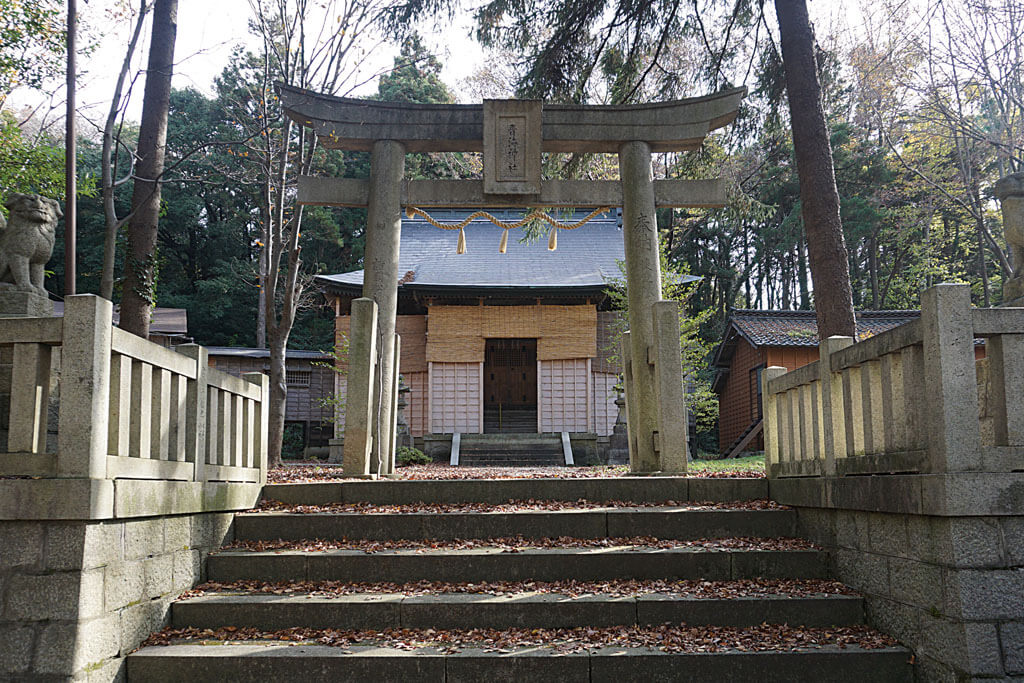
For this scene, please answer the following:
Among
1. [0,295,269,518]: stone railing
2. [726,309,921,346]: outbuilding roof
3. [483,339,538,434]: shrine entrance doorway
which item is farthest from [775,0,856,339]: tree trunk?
[483,339,538,434]: shrine entrance doorway

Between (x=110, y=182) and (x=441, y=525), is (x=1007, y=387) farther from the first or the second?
(x=110, y=182)

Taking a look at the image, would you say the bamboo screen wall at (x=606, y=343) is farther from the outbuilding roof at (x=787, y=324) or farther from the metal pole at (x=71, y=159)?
the metal pole at (x=71, y=159)

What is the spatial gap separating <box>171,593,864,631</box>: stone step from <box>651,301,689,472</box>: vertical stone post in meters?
2.64

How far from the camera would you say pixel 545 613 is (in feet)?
14.4

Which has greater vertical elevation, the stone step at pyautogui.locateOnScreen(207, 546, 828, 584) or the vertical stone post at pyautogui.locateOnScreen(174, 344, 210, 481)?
the vertical stone post at pyautogui.locateOnScreen(174, 344, 210, 481)

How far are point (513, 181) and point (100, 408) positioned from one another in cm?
513

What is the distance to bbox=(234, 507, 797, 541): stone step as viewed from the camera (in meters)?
5.36

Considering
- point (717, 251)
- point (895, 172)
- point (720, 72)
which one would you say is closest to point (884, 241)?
point (895, 172)

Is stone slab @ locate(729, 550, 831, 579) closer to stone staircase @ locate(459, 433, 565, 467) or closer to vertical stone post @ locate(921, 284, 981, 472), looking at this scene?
vertical stone post @ locate(921, 284, 981, 472)

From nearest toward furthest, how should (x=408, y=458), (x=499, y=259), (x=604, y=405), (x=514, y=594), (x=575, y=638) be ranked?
(x=575, y=638) → (x=514, y=594) → (x=408, y=458) → (x=604, y=405) → (x=499, y=259)

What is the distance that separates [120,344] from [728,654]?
3.47 meters

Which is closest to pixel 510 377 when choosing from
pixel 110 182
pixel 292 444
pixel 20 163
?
pixel 292 444

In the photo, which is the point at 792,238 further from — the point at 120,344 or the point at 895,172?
the point at 120,344

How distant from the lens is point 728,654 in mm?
3906
